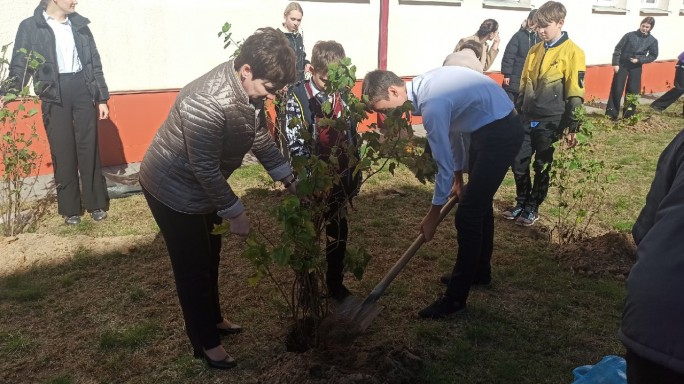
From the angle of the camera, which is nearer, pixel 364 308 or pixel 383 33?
pixel 364 308

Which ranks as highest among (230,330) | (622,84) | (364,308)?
(622,84)

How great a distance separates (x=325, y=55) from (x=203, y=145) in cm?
110

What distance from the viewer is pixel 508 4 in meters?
10.5

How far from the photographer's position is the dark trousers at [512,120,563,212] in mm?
4750

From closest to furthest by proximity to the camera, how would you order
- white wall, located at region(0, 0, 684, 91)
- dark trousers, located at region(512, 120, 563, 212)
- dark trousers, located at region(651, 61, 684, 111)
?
dark trousers, located at region(512, 120, 563, 212) → white wall, located at region(0, 0, 684, 91) → dark trousers, located at region(651, 61, 684, 111)

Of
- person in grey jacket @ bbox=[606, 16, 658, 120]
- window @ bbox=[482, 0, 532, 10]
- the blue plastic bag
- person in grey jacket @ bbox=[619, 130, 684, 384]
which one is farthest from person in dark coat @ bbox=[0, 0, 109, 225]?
person in grey jacket @ bbox=[606, 16, 658, 120]

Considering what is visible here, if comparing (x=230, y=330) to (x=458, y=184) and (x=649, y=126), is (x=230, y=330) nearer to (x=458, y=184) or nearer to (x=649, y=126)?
(x=458, y=184)

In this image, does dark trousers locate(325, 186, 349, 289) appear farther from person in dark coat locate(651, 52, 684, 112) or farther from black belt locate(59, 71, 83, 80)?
person in dark coat locate(651, 52, 684, 112)

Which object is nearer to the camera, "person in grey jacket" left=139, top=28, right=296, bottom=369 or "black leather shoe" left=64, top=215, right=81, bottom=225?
"person in grey jacket" left=139, top=28, right=296, bottom=369

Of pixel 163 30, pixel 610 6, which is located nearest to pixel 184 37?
pixel 163 30

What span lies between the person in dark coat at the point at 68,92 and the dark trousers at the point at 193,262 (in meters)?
2.62

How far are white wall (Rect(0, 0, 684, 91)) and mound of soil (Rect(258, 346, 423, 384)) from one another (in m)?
5.05

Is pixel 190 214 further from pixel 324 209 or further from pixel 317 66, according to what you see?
pixel 317 66

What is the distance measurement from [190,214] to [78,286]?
1859 millimetres
